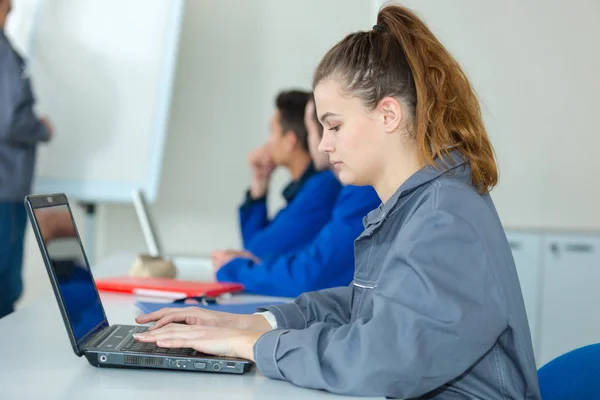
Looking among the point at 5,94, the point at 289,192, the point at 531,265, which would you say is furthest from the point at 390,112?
the point at 5,94

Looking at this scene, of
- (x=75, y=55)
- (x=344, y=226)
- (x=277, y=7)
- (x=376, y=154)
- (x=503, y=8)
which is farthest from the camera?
(x=277, y=7)

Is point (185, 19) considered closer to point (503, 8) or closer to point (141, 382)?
point (503, 8)

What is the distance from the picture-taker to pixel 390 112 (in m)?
1.20

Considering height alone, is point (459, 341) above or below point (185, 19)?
below

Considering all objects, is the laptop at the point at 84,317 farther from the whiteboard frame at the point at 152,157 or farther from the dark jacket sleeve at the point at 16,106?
the whiteboard frame at the point at 152,157

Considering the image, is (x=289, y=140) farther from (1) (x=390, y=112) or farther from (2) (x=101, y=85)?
(1) (x=390, y=112)

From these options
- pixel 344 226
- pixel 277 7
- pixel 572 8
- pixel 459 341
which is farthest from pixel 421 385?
pixel 277 7

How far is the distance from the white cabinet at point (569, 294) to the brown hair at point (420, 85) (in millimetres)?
2337

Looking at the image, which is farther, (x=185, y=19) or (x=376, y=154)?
(x=185, y=19)

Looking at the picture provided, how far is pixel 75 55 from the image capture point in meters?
3.82

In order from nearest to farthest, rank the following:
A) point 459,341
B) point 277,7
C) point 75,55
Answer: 1. point 459,341
2. point 75,55
3. point 277,7

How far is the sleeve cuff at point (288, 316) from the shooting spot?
1.33m

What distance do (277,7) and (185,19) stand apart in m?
0.52

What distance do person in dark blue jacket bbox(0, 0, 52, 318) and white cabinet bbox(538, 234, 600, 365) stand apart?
95.9 inches
